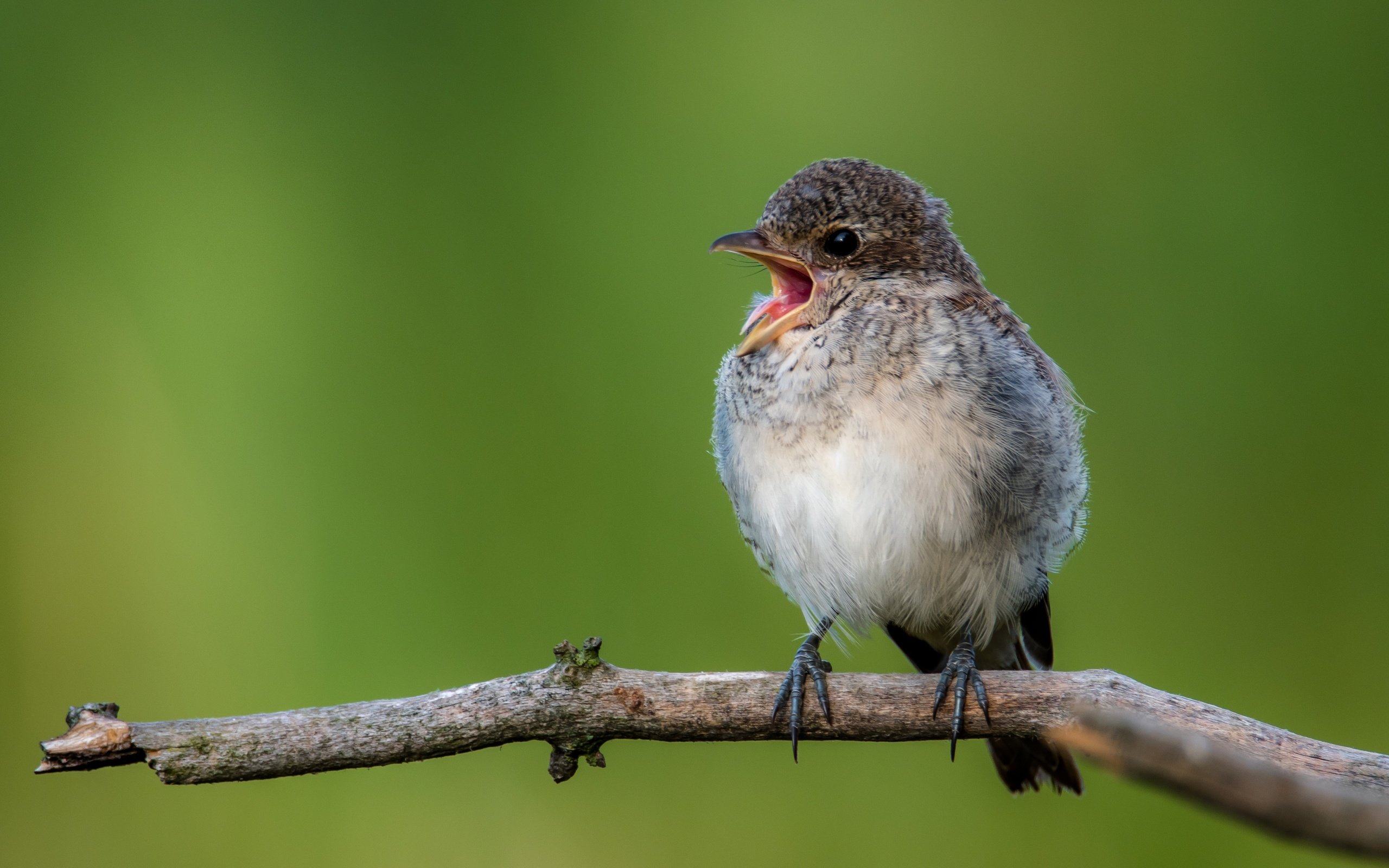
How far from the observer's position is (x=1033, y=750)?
2729 millimetres

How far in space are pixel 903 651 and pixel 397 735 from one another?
166 cm

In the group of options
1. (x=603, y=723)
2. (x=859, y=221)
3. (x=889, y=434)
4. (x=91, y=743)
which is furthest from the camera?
(x=859, y=221)

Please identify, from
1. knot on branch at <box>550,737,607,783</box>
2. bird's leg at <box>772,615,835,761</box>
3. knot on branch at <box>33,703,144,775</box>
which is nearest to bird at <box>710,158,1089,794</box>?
bird's leg at <box>772,615,835,761</box>

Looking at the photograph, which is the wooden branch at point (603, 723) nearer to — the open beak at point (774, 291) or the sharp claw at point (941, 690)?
the sharp claw at point (941, 690)

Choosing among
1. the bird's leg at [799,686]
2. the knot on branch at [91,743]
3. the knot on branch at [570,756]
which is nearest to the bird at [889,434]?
the bird's leg at [799,686]

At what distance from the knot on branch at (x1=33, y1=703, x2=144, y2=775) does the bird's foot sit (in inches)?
45.6

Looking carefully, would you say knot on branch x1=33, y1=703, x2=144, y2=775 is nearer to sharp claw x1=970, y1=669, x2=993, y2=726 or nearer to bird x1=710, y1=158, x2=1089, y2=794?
bird x1=710, y1=158, x2=1089, y2=794

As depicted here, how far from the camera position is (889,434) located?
88.9 inches

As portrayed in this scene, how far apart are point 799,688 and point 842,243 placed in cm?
103

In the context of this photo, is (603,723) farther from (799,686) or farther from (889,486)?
(889,486)

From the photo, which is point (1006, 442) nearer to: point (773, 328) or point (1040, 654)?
point (773, 328)

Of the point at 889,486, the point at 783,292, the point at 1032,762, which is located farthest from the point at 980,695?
the point at 783,292

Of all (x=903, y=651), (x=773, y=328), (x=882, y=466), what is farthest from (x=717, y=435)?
(x=903, y=651)

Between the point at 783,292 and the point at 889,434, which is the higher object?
the point at 783,292
